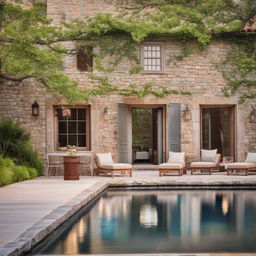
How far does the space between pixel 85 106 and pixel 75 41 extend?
2026mm

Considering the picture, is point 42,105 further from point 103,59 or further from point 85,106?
point 103,59

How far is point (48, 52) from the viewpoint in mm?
14648

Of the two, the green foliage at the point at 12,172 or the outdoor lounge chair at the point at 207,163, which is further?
the outdoor lounge chair at the point at 207,163

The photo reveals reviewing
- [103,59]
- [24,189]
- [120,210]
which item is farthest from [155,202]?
[103,59]

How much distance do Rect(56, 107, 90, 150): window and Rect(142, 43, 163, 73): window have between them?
7.65 feet

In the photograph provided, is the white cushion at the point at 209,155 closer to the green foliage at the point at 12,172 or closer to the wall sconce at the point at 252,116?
the wall sconce at the point at 252,116

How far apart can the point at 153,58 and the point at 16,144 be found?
5.02 metres

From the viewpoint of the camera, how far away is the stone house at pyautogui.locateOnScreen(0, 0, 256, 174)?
51.3 ft

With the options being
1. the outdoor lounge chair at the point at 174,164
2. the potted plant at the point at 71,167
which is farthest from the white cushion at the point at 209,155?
the potted plant at the point at 71,167

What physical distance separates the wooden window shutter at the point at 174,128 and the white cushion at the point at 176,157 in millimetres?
689

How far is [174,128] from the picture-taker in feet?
52.0

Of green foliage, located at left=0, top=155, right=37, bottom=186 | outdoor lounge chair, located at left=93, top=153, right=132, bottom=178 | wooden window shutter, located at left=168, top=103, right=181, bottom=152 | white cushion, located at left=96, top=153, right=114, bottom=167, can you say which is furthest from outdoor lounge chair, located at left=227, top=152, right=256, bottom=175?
green foliage, located at left=0, top=155, right=37, bottom=186

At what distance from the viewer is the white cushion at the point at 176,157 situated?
1499cm

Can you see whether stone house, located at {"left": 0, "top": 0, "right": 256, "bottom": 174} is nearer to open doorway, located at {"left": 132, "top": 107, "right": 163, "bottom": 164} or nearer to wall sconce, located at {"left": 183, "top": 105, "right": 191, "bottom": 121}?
wall sconce, located at {"left": 183, "top": 105, "right": 191, "bottom": 121}
